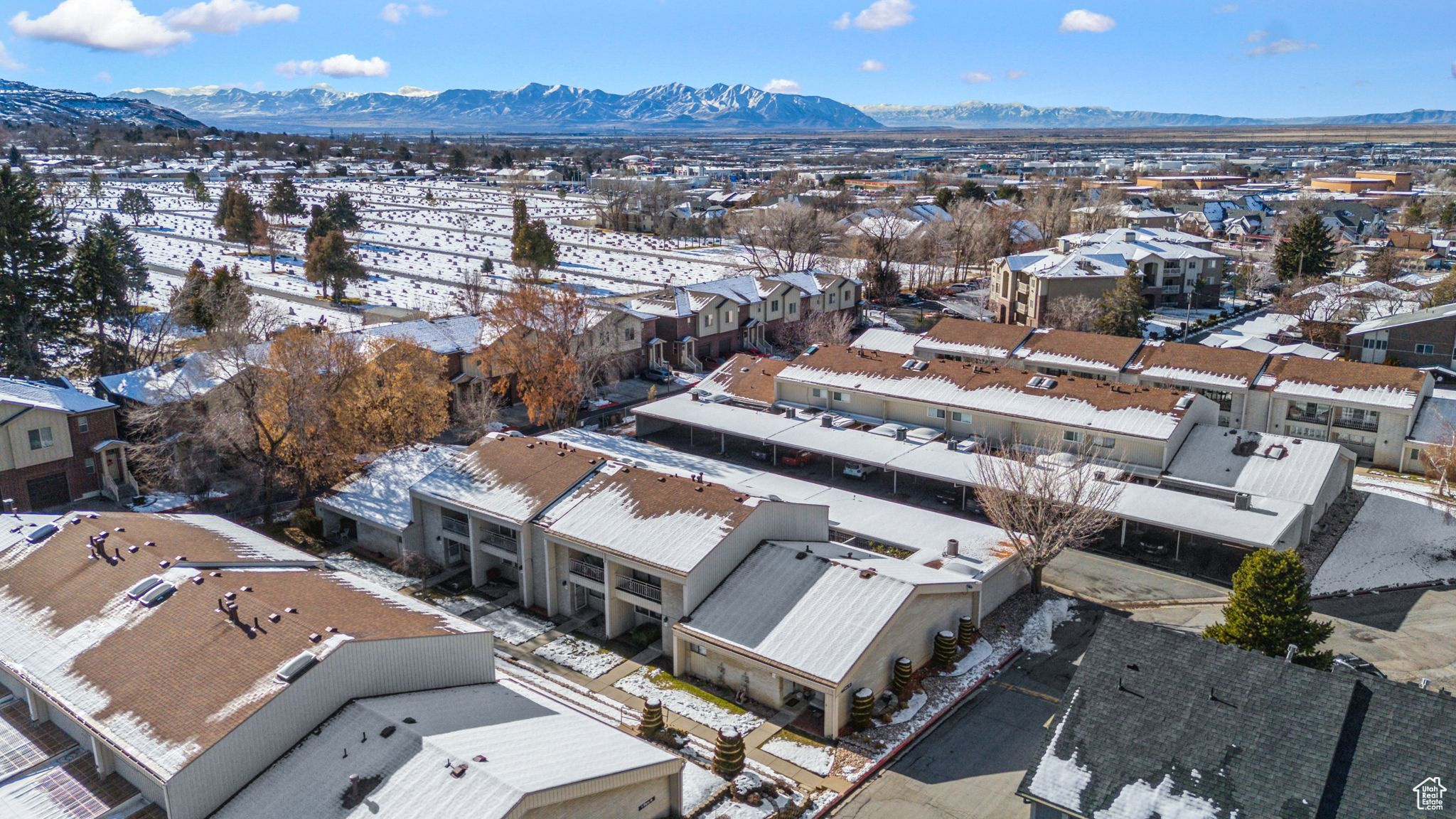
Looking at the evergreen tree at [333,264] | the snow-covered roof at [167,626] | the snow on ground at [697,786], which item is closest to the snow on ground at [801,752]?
the snow on ground at [697,786]

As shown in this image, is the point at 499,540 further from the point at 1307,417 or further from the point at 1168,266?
the point at 1168,266

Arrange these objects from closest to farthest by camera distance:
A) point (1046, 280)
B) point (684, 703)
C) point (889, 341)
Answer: point (684, 703) < point (889, 341) < point (1046, 280)

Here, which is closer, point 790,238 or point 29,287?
point 29,287

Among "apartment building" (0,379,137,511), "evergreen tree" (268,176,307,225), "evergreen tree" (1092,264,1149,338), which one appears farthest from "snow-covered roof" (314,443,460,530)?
"evergreen tree" (268,176,307,225)

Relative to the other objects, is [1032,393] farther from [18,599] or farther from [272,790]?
[18,599]

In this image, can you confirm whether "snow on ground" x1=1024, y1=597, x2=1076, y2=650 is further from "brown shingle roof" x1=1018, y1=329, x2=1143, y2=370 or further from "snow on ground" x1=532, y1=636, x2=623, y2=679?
"brown shingle roof" x1=1018, y1=329, x2=1143, y2=370

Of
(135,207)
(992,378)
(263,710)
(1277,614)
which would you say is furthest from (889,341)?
(135,207)

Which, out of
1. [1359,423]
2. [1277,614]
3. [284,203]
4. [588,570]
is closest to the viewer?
[1277,614]

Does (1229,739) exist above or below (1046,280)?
below
